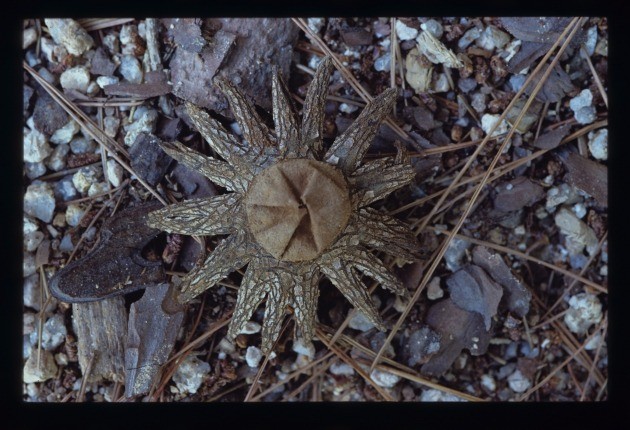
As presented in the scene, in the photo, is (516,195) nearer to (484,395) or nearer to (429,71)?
(429,71)

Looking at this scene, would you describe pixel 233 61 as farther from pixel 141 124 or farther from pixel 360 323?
Result: pixel 360 323

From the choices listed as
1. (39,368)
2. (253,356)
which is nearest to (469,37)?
(253,356)

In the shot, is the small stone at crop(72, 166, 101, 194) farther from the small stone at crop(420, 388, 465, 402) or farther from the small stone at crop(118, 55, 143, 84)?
the small stone at crop(420, 388, 465, 402)

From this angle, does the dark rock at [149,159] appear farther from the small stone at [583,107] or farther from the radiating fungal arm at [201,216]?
the small stone at [583,107]

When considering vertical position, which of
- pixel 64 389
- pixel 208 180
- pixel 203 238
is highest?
pixel 208 180

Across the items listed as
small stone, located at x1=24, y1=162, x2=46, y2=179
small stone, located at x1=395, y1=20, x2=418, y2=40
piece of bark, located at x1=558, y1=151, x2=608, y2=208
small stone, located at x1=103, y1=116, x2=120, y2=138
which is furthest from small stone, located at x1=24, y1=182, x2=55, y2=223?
piece of bark, located at x1=558, y1=151, x2=608, y2=208
